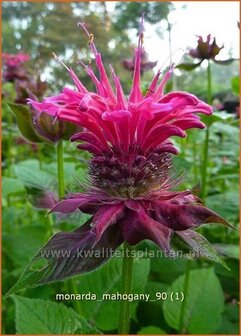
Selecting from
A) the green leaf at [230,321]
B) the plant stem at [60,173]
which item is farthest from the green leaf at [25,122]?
the green leaf at [230,321]

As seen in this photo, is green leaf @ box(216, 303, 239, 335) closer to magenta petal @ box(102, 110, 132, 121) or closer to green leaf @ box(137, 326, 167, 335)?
green leaf @ box(137, 326, 167, 335)

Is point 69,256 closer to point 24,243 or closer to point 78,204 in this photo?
point 78,204

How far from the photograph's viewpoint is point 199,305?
1.08 m

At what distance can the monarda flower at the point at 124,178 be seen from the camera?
612 mm

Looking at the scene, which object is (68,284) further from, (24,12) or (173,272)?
(24,12)

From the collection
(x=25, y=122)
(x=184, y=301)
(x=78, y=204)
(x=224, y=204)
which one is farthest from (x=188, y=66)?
(x=78, y=204)

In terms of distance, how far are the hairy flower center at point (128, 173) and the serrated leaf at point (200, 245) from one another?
0.08 metres

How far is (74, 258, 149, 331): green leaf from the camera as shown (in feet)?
3.03

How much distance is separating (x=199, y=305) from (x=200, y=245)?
49 cm

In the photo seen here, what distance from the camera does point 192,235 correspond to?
2.21 feet

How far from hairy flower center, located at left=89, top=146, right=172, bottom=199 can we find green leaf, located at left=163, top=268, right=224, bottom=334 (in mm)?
426

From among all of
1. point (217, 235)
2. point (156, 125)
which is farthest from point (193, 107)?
point (217, 235)

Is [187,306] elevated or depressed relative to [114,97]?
depressed

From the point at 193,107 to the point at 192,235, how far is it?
19 cm
